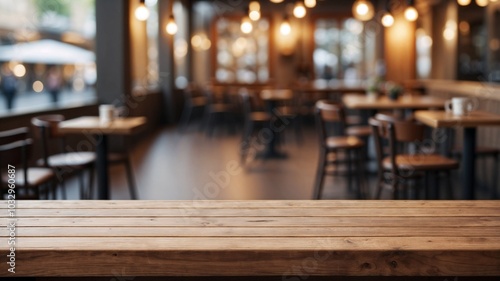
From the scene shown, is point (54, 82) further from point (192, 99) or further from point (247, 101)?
point (247, 101)

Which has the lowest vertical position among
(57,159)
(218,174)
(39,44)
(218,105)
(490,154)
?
(218,174)

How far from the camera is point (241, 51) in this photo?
15.7 m

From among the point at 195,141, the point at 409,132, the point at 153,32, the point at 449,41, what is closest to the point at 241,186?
the point at 409,132

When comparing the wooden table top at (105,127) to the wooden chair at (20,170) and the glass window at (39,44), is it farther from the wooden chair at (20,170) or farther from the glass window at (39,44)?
the glass window at (39,44)

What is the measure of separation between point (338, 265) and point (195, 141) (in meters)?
8.59

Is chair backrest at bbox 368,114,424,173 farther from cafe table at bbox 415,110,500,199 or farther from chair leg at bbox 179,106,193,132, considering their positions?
chair leg at bbox 179,106,193,132

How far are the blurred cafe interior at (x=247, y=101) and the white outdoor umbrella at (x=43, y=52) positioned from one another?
0.11 ft

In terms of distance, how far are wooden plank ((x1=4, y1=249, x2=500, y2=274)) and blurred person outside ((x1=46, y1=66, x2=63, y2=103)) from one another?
938cm

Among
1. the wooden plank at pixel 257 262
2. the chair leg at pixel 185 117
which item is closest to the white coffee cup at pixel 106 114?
the wooden plank at pixel 257 262

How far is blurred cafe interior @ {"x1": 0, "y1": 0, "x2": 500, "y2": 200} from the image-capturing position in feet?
16.4

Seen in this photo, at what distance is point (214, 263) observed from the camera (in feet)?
6.09

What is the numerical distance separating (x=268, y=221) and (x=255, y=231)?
0.47 ft

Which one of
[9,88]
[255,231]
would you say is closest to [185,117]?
[9,88]

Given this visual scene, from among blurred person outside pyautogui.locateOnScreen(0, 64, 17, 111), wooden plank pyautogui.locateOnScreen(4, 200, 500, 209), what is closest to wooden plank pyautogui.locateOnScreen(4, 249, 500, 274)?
wooden plank pyautogui.locateOnScreen(4, 200, 500, 209)
